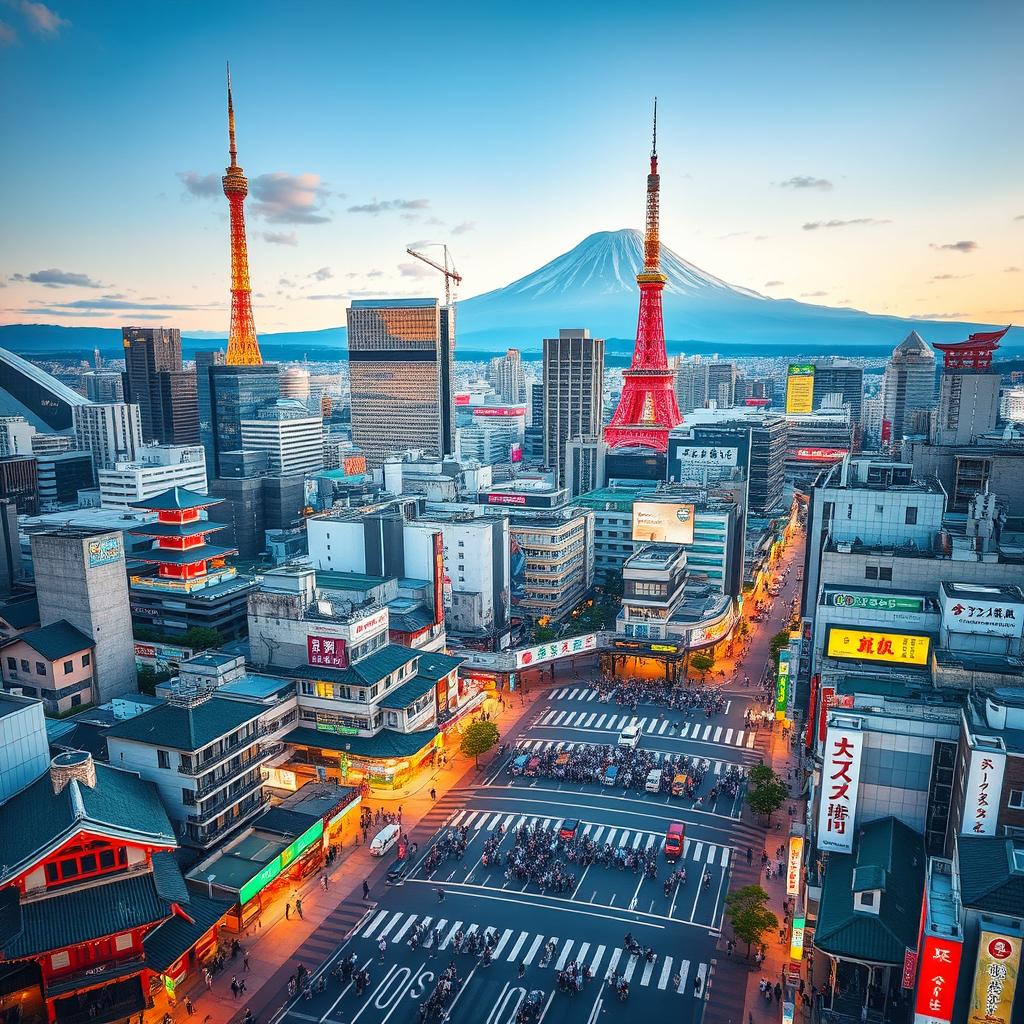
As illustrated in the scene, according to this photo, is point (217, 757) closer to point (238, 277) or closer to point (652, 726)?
point (652, 726)

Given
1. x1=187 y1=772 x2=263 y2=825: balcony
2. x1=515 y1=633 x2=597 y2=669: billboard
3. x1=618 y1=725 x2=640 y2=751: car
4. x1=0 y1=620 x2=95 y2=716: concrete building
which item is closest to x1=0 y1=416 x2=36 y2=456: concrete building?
x1=0 y1=620 x2=95 y2=716: concrete building

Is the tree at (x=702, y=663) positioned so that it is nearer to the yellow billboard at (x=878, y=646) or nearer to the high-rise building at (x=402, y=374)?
the yellow billboard at (x=878, y=646)

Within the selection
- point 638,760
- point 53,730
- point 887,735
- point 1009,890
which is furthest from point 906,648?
point 53,730

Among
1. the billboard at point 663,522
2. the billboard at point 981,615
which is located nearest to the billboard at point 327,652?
the billboard at point 981,615

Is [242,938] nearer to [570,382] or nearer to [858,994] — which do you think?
[858,994]

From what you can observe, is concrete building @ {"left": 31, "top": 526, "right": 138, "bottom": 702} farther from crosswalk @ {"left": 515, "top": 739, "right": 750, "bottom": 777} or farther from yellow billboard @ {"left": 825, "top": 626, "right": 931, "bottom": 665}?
yellow billboard @ {"left": 825, "top": 626, "right": 931, "bottom": 665}

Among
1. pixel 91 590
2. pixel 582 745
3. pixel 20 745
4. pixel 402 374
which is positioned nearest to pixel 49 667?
pixel 91 590
